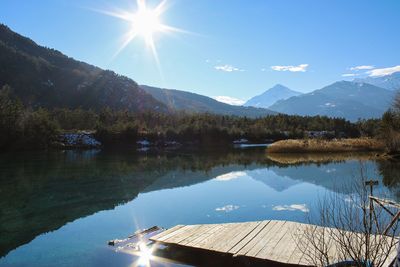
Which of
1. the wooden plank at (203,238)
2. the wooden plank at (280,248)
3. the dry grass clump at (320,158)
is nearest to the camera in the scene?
the wooden plank at (280,248)

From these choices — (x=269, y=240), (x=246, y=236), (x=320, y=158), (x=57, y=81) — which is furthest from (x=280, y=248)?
(x=57, y=81)

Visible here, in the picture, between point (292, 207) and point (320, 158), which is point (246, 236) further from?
point (320, 158)

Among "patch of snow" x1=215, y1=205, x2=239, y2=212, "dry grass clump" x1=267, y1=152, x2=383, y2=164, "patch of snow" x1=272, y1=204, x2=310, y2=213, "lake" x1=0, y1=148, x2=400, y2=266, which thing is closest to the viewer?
"lake" x1=0, y1=148, x2=400, y2=266

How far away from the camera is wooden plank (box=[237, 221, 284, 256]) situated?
9334 mm

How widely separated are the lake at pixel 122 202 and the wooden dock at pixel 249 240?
1097 mm

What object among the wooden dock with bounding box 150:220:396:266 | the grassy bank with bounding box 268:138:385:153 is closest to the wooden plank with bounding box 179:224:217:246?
the wooden dock with bounding box 150:220:396:266

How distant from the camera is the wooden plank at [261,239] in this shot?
30.6 ft

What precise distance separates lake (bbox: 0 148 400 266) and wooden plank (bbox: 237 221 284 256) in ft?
3.22

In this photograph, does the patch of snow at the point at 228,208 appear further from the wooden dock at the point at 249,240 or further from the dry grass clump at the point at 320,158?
the dry grass clump at the point at 320,158

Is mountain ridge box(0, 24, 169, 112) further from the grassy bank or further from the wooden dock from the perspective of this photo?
the wooden dock

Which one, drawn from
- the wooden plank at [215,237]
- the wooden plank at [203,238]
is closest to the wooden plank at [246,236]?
the wooden plank at [215,237]

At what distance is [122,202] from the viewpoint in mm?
19203

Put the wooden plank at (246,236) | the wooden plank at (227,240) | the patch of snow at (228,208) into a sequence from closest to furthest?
the wooden plank at (246,236)
the wooden plank at (227,240)
the patch of snow at (228,208)

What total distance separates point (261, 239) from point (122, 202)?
1069 centimetres
